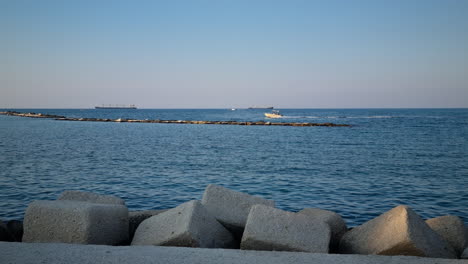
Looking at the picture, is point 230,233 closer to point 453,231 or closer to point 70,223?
point 70,223

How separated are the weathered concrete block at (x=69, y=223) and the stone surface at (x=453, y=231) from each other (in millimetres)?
4955

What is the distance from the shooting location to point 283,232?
4984mm

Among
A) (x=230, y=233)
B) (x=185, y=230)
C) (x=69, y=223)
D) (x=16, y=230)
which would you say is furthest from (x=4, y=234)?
(x=230, y=233)

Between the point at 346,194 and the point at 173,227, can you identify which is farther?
the point at 346,194

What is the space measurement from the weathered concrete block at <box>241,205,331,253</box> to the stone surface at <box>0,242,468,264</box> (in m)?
0.39

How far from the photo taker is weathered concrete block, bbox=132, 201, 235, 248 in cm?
494

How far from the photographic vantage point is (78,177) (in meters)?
16.0

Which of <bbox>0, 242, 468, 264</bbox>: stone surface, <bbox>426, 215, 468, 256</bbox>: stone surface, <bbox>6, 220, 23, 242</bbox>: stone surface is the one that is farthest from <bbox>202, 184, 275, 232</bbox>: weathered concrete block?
<bbox>6, 220, 23, 242</bbox>: stone surface

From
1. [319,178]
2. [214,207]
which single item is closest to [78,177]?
[319,178]

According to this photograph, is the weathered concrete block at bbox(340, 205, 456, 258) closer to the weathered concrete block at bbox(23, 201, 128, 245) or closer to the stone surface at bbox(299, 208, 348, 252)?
the stone surface at bbox(299, 208, 348, 252)

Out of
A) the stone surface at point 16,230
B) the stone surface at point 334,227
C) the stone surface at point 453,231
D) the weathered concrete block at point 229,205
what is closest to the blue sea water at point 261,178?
the stone surface at point 334,227

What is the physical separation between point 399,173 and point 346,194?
6.25m

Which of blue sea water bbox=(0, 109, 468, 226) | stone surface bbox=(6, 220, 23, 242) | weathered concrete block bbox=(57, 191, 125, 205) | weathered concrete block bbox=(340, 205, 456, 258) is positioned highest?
weathered concrete block bbox=(57, 191, 125, 205)

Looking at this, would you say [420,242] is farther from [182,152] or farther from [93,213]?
[182,152]
